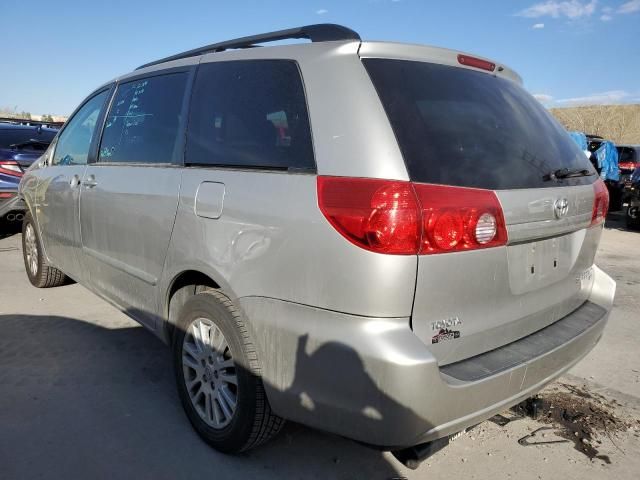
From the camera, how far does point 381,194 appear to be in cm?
185

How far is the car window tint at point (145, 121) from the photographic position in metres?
2.94

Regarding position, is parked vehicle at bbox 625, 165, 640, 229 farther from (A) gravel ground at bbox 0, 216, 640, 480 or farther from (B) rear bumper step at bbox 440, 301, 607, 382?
(B) rear bumper step at bbox 440, 301, 607, 382

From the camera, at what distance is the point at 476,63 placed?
244cm

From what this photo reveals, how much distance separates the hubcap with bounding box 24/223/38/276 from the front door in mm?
454

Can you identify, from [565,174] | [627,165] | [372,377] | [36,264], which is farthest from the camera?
[627,165]

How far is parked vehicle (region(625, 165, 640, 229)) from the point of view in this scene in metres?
10.7

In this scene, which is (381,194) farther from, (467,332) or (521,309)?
(521,309)

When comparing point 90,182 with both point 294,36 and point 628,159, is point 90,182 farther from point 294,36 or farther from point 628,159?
point 628,159

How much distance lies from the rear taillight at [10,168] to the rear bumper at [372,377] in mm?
6498

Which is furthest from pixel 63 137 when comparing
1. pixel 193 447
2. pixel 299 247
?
pixel 299 247

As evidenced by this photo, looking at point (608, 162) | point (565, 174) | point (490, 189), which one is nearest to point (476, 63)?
point (565, 174)

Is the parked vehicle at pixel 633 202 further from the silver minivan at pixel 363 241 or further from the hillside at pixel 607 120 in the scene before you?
the hillside at pixel 607 120

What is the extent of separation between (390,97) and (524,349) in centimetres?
119

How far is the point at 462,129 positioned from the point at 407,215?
0.54 m
